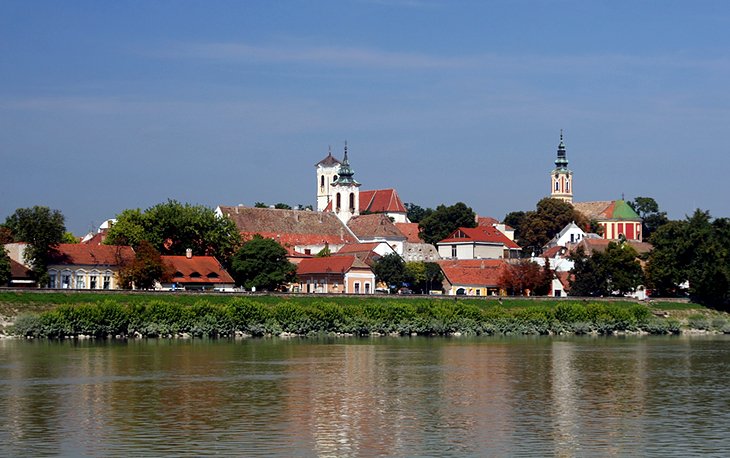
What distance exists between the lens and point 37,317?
64.2 metres

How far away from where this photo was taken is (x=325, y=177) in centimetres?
16562

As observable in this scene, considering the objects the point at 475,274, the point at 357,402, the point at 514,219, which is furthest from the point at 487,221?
the point at 357,402

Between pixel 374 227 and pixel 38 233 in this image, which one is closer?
pixel 38 233

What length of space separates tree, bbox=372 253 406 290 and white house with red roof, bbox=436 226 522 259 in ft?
90.8

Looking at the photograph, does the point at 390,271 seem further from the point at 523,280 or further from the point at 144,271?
the point at 144,271

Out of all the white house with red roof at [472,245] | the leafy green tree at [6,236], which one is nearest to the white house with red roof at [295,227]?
the white house with red roof at [472,245]

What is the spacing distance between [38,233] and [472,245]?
5827cm

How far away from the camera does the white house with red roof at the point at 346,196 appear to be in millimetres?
149000

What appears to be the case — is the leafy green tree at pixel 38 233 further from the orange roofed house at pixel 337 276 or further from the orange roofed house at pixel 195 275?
the orange roofed house at pixel 337 276

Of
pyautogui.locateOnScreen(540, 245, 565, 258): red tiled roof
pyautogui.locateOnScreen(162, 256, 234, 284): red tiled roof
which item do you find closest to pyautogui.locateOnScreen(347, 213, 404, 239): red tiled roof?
pyautogui.locateOnScreen(540, 245, 565, 258): red tiled roof

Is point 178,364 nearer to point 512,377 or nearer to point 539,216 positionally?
point 512,377

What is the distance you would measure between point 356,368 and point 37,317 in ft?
80.1

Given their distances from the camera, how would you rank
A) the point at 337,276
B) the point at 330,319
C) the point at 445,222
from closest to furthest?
the point at 330,319 → the point at 337,276 → the point at 445,222

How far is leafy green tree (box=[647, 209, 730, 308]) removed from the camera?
90.5 metres
